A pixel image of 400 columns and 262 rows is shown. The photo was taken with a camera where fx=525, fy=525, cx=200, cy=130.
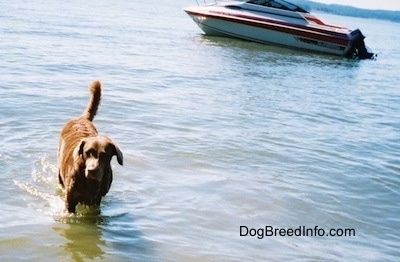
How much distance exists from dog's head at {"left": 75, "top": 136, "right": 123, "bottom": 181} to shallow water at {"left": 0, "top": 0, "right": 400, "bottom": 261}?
0.76 m

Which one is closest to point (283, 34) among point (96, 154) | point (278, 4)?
point (278, 4)

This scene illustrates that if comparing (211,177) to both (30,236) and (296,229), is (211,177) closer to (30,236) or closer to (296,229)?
(296,229)

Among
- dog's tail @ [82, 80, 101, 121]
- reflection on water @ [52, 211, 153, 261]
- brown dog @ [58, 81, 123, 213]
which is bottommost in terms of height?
reflection on water @ [52, 211, 153, 261]

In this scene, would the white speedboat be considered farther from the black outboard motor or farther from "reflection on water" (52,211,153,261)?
"reflection on water" (52,211,153,261)

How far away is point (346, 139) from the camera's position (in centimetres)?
1062

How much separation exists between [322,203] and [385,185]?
5.20ft

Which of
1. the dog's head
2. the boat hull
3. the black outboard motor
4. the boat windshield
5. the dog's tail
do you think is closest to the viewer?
the dog's head

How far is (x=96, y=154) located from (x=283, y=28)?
23.3 meters

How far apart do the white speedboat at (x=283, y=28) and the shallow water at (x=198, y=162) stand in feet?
31.3

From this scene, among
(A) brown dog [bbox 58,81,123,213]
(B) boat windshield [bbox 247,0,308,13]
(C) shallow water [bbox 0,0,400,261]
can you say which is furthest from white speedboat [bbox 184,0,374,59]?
(A) brown dog [bbox 58,81,123,213]

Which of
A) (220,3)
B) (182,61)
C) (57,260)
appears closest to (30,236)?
(57,260)

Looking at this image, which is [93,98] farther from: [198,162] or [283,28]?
[283,28]

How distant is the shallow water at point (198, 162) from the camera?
218 inches

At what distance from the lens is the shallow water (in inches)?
218
